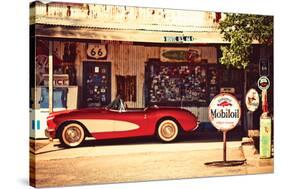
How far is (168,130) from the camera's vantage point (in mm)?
10023

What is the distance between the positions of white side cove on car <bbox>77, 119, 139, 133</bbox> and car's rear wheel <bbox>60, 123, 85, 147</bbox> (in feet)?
0.38

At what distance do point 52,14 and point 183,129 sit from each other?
2.78 metres

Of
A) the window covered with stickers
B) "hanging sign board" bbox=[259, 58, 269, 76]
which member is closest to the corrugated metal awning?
the window covered with stickers

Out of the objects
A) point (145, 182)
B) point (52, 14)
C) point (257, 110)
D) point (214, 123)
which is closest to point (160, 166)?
point (145, 182)

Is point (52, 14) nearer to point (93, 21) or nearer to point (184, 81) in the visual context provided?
point (93, 21)

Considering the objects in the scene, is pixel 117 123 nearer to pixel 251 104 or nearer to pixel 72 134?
pixel 72 134

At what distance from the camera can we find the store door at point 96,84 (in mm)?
9445

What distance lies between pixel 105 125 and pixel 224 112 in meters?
2.13

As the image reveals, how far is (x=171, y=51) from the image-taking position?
9.99 m

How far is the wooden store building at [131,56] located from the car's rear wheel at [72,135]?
1.03ft

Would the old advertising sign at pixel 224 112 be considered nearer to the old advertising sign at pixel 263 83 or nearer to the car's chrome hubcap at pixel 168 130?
→ the old advertising sign at pixel 263 83

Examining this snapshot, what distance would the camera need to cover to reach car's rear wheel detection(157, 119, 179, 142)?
9.98 metres

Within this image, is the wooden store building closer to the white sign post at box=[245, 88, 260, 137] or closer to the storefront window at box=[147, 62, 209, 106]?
the storefront window at box=[147, 62, 209, 106]

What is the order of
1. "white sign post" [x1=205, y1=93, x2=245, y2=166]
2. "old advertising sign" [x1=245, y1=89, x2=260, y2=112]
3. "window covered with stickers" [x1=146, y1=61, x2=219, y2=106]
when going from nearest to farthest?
"window covered with stickers" [x1=146, y1=61, x2=219, y2=106], "white sign post" [x1=205, y1=93, x2=245, y2=166], "old advertising sign" [x1=245, y1=89, x2=260, y2=112]
